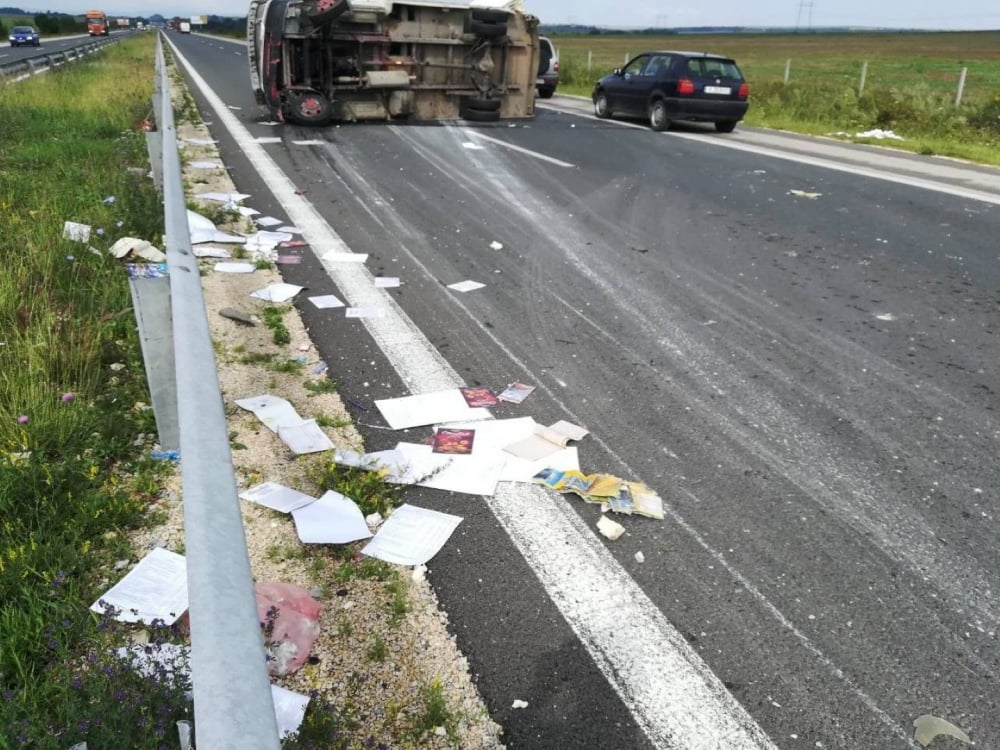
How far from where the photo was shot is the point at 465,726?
7.11 feet

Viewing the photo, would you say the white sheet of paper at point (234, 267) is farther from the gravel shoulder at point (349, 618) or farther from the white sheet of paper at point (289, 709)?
the white sheet of paper at point (289, 709)

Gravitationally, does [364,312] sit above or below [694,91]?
below

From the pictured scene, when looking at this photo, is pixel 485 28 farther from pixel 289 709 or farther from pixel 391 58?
pixel 289 709

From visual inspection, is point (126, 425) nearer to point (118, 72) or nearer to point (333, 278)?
point (333, 278)

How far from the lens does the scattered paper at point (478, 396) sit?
4.00 metres

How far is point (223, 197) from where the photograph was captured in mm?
8008

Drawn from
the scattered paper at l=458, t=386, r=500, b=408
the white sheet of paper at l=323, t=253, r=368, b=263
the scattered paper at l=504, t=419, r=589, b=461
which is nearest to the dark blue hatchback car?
the white sheet of paper at l=323, t=253, r=368, b=263

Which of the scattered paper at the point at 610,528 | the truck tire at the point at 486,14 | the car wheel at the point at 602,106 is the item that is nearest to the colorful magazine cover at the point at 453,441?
the scattered paper at the point at 610,528

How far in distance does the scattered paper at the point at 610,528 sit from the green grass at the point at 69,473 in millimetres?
1557

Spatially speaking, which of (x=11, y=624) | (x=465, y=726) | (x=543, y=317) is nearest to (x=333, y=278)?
(x=543, y=317)

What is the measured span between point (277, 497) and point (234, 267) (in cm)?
326

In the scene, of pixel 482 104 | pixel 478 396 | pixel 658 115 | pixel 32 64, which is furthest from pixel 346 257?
pixel 32 64

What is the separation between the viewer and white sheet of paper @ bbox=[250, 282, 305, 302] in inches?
210

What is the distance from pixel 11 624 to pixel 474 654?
137 centimetres
